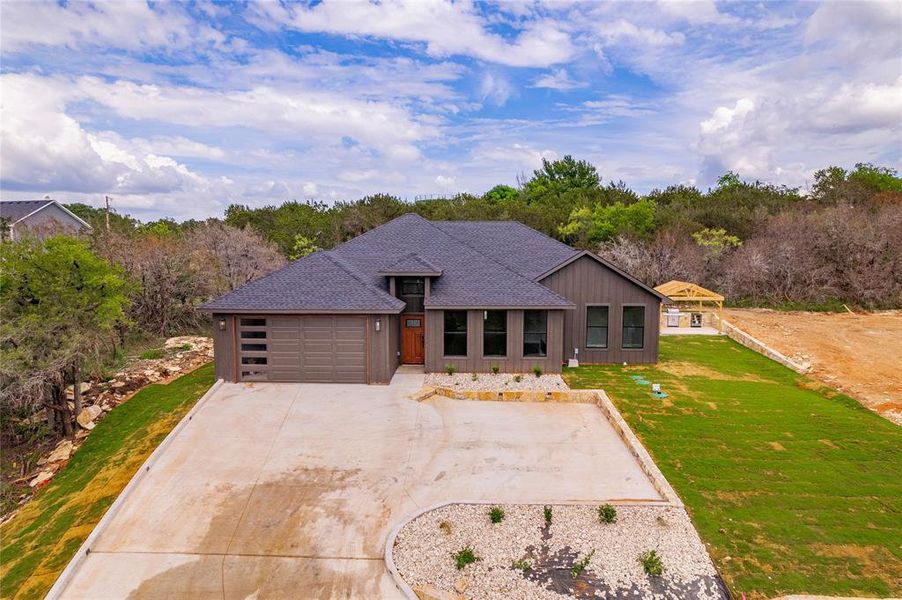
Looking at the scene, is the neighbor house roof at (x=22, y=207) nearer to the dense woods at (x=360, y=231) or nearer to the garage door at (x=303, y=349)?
the dense woods at (x=360, y=231)

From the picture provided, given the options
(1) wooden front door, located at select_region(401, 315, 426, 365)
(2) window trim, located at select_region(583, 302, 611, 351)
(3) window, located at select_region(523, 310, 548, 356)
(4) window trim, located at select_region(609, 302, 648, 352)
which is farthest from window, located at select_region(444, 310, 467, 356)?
(4) window trim, located at select_region(609, 302, 648, 352)

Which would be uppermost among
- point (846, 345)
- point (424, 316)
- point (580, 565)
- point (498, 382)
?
point (424, 316)

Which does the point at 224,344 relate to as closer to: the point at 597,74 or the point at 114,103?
the point at 114,103

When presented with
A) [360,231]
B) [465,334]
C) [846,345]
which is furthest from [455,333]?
[360,231]

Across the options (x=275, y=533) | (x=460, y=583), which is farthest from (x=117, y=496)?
(x=460, y=583)

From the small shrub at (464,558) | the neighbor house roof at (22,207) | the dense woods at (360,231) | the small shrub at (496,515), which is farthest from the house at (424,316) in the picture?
the neighbor house roof at (22,207)

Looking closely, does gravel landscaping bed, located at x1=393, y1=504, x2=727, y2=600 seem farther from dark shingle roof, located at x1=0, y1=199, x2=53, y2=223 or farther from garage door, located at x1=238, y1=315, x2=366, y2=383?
dark shingle roof, located at x1=0, y1=199, x2=53, y2=223

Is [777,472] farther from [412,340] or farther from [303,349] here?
[303,349]
